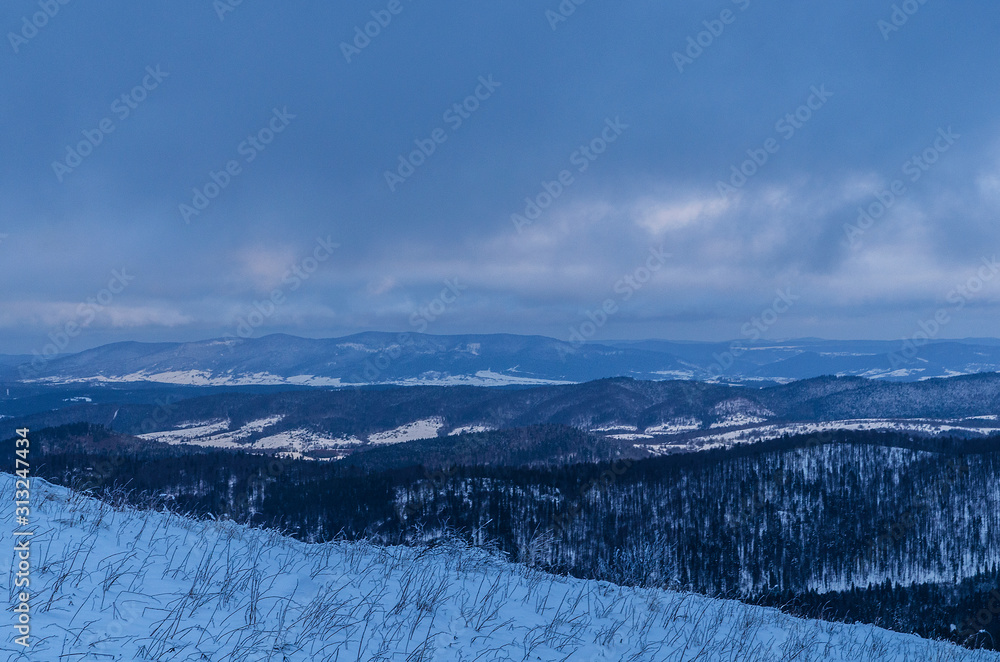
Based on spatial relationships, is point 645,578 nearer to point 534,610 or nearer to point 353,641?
point 534,610

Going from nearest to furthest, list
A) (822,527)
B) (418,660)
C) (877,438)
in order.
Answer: (418,660)
(822,527)
(877,438)

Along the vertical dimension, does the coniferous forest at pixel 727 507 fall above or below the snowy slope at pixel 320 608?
below

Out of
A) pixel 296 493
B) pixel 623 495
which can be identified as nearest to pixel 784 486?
pixel 623 495

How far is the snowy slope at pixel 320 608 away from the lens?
7.75 metres

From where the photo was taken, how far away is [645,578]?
1952cm

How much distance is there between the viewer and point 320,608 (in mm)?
A: 8945

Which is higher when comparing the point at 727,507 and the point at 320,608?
the point at 320,608

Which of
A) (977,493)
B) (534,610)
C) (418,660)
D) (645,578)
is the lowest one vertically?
(977,493)

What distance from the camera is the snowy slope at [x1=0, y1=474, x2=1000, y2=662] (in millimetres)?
7750

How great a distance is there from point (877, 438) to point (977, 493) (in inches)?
1659

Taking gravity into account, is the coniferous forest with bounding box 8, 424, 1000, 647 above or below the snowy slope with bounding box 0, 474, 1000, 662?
below

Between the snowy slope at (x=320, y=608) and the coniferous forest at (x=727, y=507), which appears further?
the coniferous forest at (x=727, y=507)

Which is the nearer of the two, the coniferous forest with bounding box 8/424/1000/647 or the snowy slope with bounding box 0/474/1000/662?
the snowy slope with bounding box 0/474/1000/662

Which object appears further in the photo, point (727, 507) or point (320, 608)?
point (727, 507)
